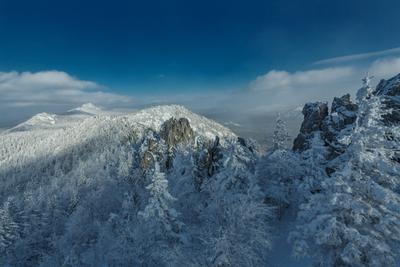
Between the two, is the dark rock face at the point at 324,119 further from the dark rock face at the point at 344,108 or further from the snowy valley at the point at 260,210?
the snowy valley at the point at 260,210

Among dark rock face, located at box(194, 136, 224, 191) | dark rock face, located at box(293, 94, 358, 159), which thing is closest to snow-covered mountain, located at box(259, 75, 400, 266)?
dark rock face, located at box(194, 136, 224, 191)

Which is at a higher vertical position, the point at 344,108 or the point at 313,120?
the point at 344,108

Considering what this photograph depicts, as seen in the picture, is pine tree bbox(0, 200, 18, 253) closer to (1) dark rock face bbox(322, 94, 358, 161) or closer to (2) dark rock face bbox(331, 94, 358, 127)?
(1) dark rock face bbox(322, 94, 358, 161)

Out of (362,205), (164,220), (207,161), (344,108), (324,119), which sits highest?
(344,108)

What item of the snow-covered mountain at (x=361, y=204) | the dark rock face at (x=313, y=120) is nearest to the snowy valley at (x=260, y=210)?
the snow-covered mountain at (x=361, y=204)

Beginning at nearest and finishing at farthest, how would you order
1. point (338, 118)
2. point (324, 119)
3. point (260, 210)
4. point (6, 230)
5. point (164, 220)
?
point (260, 210) < point (164, 220) < point (338, 118) < point (324, 119) < point (6, 230)

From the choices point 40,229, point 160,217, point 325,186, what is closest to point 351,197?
point 325,186

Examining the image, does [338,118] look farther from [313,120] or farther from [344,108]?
[313,120]

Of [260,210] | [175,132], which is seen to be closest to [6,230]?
[175,132]

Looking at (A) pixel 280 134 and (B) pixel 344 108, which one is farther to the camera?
(A) pixel 280 134
